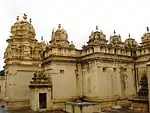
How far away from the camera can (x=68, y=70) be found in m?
24.3

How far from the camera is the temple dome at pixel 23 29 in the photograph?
27.4m

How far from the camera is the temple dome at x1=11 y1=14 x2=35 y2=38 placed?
2738 cm

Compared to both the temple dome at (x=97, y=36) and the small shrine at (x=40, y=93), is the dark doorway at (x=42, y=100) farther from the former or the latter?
the temple dome at (x=97, y=36)

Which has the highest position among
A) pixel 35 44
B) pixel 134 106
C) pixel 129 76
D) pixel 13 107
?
pixel 35 44

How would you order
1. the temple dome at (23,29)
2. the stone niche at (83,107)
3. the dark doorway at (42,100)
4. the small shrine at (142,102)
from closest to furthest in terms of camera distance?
the small shrine at (142,102) → the stone niche at (83,107) → the dark doorway at (42,100) → the temple dome at (23,29)

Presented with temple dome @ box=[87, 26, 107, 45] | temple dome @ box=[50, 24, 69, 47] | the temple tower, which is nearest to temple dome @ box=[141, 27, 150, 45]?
temple dome @ box=[87, 26, 107, 45]

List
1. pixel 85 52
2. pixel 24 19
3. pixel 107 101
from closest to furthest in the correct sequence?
pixel 107 101 < pixel 85 52 < pixel 24 19

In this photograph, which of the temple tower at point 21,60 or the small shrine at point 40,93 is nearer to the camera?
the small shrine at point 40,93

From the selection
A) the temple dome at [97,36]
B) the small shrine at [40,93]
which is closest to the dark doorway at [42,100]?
the small shrine at [40,93]

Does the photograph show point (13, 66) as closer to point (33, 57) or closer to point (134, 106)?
point (33, 57)

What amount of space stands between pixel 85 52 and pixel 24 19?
1019 centimetres

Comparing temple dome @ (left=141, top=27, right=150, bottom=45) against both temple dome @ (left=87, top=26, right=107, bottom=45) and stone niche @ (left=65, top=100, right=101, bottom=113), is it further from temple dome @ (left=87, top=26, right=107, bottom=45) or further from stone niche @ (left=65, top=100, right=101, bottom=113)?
stone niche @ (left=65, top=100, right=101, bottom=113)

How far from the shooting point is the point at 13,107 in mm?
24703

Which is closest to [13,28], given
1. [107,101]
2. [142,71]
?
[107,101]
